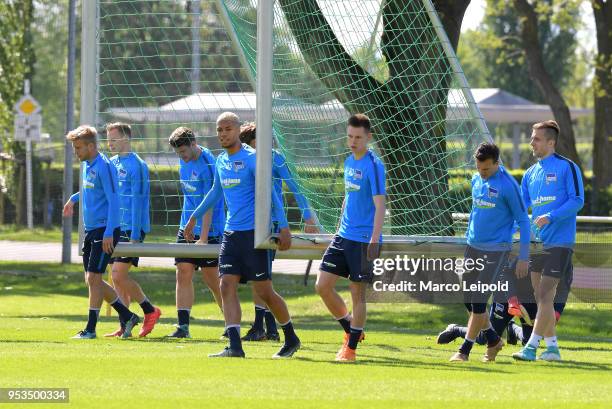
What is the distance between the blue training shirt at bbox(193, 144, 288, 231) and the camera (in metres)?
11.9

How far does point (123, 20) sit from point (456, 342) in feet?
17.7

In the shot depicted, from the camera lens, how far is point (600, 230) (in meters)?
20.8

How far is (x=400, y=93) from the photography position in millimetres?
14406

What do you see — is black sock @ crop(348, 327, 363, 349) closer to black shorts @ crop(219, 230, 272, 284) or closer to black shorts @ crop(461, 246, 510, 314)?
black shorts @ crop(219, 230, 272, 284)

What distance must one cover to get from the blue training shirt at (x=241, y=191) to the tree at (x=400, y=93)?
2.47m

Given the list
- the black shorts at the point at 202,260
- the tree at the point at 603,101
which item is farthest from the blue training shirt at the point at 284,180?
the tree at the point at 603,101

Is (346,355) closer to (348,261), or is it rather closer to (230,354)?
(348,261)

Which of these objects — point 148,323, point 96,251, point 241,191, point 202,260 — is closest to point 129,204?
point 202,260

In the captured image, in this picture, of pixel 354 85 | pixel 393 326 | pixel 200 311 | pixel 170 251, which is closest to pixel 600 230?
pixel 393 326

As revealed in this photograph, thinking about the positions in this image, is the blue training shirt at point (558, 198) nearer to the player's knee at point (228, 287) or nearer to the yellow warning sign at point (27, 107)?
the player's knee at point (228, 287)

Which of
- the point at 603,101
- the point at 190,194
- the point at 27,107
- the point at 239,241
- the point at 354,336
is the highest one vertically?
the point at 603,101

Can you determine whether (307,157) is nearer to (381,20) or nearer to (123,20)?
(381,20)

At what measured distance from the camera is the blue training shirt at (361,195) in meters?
11.7

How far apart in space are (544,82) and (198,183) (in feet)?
79.1
